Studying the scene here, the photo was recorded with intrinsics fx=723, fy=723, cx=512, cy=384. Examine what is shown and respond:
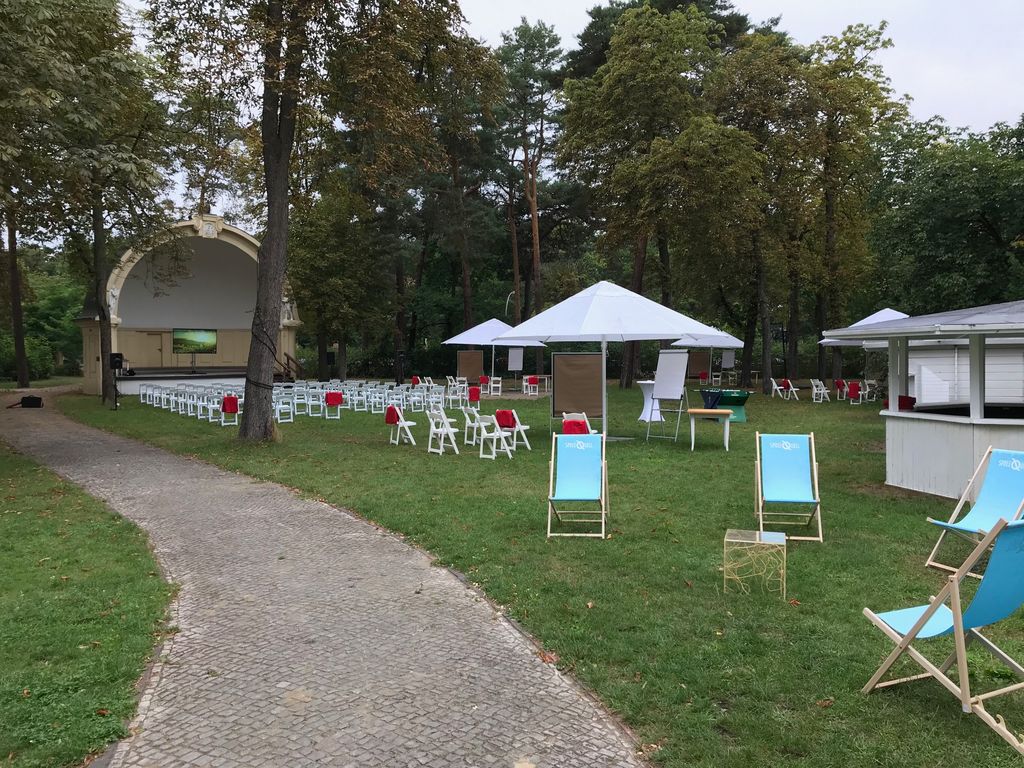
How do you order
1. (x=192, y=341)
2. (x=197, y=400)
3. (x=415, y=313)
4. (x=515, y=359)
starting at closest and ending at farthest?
(x=197, y=400)
(x=515, y=359)
(x=192, y=341)
(x=415, y=313)

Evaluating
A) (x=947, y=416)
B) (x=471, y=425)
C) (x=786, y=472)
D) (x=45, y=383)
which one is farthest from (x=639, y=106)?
(x=45, y=383)

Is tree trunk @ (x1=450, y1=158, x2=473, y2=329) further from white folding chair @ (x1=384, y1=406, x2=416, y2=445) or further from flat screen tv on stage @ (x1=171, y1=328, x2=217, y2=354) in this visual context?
white folding chair @ (x1=384, y1=406, x2=416, y2=445)

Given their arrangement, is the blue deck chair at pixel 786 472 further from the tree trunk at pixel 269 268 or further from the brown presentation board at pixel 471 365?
the brown presentation board at pixel 471 365

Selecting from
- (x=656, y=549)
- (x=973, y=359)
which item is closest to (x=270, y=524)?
(x=656, y=549)

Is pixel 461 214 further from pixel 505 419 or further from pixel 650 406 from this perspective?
pixel 505 419

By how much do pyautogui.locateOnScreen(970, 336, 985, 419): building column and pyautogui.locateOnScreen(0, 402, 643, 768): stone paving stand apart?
5745 mm

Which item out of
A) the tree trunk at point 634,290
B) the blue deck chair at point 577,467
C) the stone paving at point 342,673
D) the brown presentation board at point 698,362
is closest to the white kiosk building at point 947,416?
the blue deck chair at point 577,467

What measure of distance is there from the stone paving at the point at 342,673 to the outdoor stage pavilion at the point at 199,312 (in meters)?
23.7

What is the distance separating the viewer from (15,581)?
512 cm

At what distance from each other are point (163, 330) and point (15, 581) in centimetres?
3017

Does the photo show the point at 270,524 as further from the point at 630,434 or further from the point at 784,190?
the point at 784,190

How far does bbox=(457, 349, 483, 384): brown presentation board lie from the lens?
86.7ft

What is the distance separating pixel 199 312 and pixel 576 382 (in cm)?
2539

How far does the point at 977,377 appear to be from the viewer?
7.43 metres
